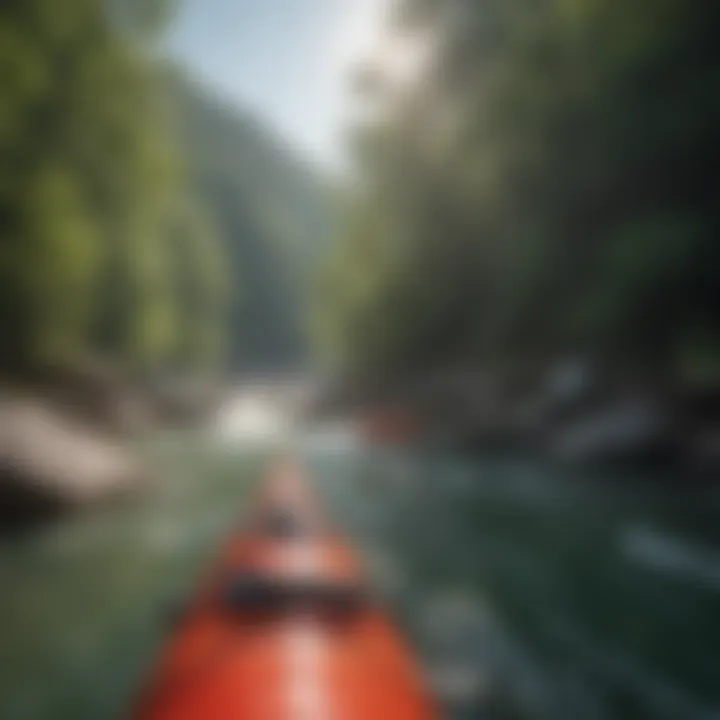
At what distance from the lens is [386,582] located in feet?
22.9

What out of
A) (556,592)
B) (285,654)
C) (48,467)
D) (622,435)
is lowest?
(285,654)

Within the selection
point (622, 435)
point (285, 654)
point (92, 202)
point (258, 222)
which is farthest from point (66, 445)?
point (258, 222)

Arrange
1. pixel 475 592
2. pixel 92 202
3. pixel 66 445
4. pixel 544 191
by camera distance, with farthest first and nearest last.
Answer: pixel 544 191
pixel 92 202
pixel 66 445
pixel 475 592

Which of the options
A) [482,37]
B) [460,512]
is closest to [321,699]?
[460,512]

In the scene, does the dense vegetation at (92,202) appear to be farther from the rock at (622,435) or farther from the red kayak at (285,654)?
the red kayak at (285,654)

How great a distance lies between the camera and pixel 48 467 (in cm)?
927

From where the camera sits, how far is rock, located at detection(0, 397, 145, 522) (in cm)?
887

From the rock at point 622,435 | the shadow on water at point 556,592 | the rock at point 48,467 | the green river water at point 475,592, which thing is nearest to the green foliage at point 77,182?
the rock at point 48,467

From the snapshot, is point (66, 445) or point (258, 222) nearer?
point (66, 445)

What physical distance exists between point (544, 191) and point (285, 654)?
16.7 meters

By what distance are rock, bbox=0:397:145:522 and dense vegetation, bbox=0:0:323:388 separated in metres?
2.42

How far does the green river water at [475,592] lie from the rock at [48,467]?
36 centimetres

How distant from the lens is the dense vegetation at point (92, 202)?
42.2 ft

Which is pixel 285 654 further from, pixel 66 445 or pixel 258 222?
pixel 258 222
